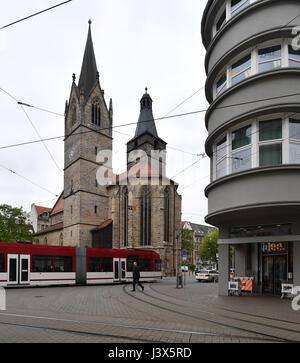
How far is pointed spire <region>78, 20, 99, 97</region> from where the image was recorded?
51875 millimetres

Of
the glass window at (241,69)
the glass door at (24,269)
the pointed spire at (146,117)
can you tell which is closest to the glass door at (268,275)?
the glass window at (241,69)

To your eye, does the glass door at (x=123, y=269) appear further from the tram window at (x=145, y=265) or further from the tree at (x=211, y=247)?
the tree at (x=211, y=247)

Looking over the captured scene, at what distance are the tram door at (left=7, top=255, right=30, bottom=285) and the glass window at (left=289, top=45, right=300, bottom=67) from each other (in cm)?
1684

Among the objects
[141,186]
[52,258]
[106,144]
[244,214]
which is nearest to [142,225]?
[141,186]

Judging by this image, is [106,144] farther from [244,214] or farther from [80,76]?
[244,214]

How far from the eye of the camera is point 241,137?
1294 centimetres

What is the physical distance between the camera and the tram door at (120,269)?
81.1 ft

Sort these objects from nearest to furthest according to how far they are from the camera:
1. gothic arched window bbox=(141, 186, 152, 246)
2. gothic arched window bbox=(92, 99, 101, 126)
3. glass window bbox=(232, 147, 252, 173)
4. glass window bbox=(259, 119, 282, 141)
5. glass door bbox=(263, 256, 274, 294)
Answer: glass window bbox=(259, 119, 282, 141)
glass window bbox=(232, 147, 252, 173)
glass door bbox=(263, 256, 274, 294)
gothic arched window bbox=(141, 186, 152, 246)
gothic arched window bbox=(92, 99, 101, 126)

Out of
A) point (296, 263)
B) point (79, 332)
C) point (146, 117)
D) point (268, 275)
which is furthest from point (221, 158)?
point (146, 117)

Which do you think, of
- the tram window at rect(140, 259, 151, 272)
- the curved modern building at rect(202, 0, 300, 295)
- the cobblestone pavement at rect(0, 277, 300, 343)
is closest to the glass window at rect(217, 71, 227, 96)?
the curved modern building at rect(202, 0, 300, 295)

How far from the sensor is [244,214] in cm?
1296

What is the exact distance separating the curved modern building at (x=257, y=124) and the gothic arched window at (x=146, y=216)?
30.4 m

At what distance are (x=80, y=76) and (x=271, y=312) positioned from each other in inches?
1982

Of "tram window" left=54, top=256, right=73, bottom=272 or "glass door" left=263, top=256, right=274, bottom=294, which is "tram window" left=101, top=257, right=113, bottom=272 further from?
"glass door" left=263, top=256, right=274, bottom=294
